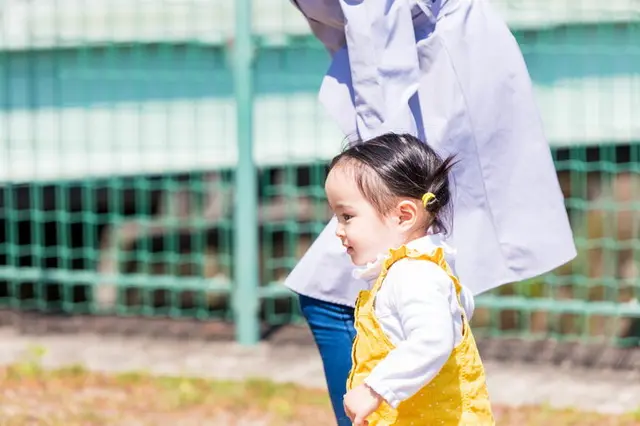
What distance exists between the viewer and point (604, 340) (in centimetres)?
585

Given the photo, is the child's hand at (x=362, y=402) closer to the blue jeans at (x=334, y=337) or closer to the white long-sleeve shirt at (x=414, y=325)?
the white long-sleeve shirt at (x=414, y=325)

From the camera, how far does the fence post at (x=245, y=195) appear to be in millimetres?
5746

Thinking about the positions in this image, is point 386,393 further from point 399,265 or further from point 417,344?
point 399,265

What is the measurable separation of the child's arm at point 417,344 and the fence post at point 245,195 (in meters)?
3.44

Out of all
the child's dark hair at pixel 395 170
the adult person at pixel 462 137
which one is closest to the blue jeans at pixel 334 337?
the adult person at pixel 462 137

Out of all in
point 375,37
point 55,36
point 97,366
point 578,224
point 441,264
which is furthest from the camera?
point 578,224

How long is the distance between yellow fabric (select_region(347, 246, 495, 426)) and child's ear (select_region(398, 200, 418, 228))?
0.08m

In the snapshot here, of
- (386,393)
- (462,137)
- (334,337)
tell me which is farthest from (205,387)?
(386,393)

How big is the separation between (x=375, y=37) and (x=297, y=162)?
3484mm

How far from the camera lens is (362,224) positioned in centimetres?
253

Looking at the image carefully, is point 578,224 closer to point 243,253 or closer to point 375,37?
point 243,253

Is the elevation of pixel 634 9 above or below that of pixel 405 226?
above

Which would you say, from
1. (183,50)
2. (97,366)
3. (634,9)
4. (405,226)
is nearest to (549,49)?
(634,9)

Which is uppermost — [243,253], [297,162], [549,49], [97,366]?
[549,49]
